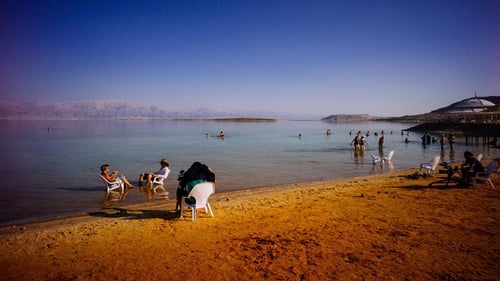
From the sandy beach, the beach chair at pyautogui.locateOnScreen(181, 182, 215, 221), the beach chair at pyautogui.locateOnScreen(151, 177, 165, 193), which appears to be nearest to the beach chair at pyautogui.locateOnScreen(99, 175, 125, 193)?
the beach chair at pyautogui.locateOnScreen(151, 177, 165, 193)

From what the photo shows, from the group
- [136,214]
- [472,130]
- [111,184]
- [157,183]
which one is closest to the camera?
[136,214]

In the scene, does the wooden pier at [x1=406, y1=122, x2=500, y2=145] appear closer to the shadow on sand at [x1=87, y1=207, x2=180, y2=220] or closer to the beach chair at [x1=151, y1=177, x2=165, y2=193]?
the beach chair at [x1=151, y1=177, x2=165, y2=193]

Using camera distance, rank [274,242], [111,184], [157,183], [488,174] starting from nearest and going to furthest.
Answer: [274,242], [488,174], [111,184], [157,183]

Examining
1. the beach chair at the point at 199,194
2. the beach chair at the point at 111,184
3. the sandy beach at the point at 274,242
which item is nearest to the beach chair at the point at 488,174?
the sandy beach at the point at 274,242

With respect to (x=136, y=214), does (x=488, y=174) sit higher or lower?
higher

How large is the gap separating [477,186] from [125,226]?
12897mm

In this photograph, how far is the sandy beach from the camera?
526 cm

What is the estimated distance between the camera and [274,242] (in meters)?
6.52

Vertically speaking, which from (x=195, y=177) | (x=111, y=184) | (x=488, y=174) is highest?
(x=195, y=177)

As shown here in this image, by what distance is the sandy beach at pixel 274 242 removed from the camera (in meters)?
5.26

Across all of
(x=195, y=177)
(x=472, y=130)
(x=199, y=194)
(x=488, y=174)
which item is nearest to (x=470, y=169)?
(x=488, y=174)

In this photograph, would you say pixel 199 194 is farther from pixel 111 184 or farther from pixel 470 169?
pixel 470 169

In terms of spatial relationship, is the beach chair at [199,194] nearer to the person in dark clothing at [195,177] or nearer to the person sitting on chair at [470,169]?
the person in dark clothing at [195,177]

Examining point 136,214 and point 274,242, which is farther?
point 136,214
